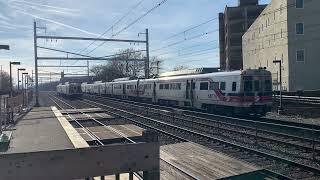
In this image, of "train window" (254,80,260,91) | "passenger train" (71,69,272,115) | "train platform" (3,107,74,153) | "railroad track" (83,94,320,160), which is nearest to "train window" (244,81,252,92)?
"passenger train" (71,69,272,115)

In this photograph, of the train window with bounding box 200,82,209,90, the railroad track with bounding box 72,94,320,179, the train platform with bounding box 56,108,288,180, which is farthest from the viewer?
the train window with bounding box 200,82,209,90

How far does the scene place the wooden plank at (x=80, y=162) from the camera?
4.48 meters

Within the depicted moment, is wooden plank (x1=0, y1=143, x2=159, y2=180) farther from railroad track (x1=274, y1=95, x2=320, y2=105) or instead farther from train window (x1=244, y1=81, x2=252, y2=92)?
railroad track (x1=274, y1=95, x2=320, y2=105)

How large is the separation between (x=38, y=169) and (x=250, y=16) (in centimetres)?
8716

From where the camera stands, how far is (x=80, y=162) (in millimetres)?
4816

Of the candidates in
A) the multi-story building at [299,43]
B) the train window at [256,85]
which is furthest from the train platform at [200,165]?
the multi-story building at [299,43]

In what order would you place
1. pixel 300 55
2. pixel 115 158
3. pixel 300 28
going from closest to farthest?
1. pixel 115 158
2. pixel 300 55
3. pixel 300 28

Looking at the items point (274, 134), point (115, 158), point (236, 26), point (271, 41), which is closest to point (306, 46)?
point (271, 41)

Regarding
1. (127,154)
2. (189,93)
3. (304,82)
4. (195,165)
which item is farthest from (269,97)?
(304,82)

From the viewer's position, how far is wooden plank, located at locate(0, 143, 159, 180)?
448 centimetres

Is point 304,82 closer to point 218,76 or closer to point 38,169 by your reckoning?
point 218,76

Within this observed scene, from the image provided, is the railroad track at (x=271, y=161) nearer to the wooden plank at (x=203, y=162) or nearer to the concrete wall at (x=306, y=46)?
the wooden plank at (x=203, y=162)

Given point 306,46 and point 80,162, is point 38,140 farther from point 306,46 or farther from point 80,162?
point 306,46

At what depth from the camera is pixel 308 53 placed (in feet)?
161
